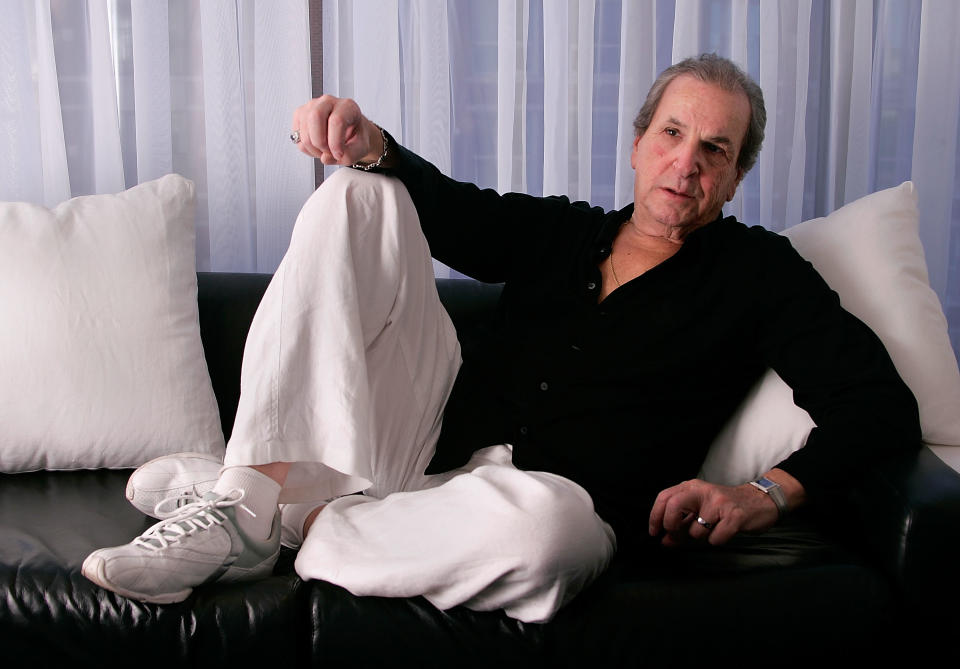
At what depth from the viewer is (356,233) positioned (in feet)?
4.70

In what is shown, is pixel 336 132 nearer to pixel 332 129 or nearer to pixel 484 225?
pixel 332 129

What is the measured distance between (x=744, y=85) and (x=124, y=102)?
1447 mm

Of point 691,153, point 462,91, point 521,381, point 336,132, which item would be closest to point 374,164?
point 336,132

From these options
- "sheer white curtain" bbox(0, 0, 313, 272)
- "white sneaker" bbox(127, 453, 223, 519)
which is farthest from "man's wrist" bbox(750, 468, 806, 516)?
"sheer white curtain" bbox(0, 0, 313, 272)

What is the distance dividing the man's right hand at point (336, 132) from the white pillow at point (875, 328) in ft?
2.57

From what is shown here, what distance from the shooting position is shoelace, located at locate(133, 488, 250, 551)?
4.00 feet

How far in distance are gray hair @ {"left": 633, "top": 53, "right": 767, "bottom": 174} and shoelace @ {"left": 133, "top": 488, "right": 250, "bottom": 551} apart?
1022mm

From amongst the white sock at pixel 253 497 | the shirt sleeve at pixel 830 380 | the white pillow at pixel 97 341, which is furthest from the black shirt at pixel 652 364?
the white pillow at pixel 97 341

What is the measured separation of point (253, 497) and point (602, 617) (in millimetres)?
515

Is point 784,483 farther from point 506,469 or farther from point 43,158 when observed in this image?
point 43,158

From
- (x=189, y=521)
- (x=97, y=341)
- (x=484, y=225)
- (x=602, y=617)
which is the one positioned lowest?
(x=602, y=617)

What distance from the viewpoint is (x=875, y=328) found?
1617 millimetres

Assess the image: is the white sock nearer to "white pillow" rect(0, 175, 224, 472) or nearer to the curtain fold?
"white pillow" rect(0, 175, 224, 472)

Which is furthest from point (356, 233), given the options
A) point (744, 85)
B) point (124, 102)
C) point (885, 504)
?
point (124, 102)
